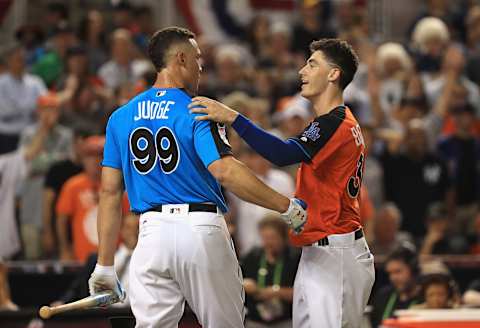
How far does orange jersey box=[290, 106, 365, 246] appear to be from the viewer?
6.77 m

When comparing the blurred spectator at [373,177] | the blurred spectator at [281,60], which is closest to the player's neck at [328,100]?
the blurred spectator at [373,177]

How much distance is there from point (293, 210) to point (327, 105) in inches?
34.6

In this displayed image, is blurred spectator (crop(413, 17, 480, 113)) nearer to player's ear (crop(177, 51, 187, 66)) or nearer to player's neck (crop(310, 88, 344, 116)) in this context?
player's neck (crop(310, 88, 344, 116))

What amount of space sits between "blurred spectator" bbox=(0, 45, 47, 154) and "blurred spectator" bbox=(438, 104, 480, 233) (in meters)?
4.62

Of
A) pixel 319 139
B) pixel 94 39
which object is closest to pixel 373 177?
pixel 94 39

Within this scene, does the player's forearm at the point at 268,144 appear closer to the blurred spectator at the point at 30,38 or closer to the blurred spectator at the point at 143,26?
the blurred spectator at the point at 30,38

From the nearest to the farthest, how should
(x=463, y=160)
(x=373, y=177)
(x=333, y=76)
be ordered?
(x=333, y=76), (x=373, y=177), (x=463, y=160)

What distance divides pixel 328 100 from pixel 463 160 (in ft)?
21.3

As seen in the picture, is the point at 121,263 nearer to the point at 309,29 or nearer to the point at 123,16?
the point at 123,16

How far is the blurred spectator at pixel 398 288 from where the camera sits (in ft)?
31.3

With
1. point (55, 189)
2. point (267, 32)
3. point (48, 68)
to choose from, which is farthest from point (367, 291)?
point (267, 32)

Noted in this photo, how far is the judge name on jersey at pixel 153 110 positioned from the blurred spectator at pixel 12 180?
5.09 metres

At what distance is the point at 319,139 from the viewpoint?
6.74 meters

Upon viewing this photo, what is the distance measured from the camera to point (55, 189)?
38.2 feet
